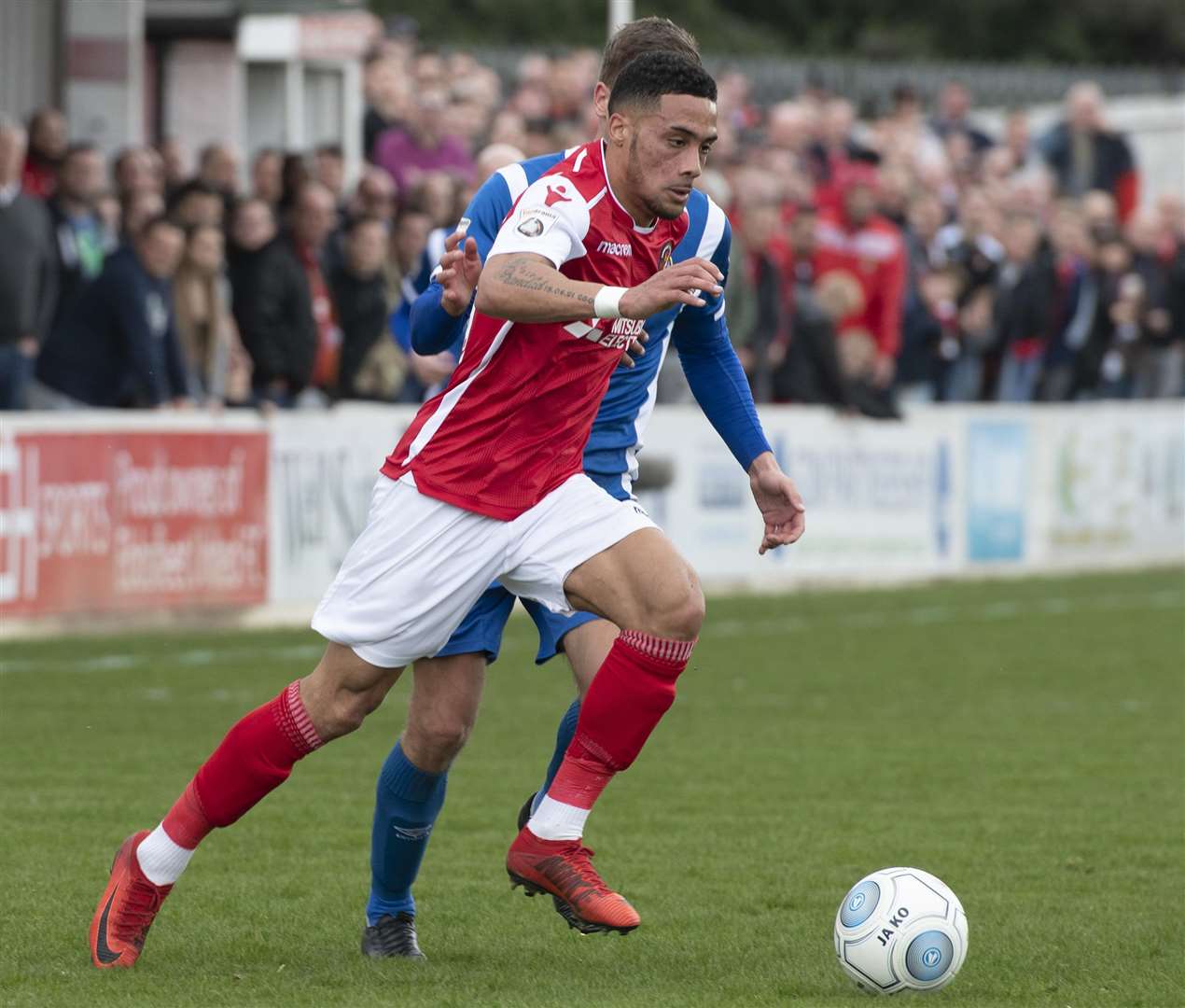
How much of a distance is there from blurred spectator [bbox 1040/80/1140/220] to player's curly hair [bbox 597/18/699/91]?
19334mm

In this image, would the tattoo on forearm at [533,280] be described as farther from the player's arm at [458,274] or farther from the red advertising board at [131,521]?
the red advertising board at [131,521]

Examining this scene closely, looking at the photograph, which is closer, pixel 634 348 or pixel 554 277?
pixel 554 277

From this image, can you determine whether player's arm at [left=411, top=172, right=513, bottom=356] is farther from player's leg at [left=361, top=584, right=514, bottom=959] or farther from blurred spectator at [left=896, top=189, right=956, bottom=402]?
blurred spectator at [left=896, top=189, right=956, bottom=402]

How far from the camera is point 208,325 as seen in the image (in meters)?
14.2

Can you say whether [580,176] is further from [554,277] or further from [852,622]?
[852,622]

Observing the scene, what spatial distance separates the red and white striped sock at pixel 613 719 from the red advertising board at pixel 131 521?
748 centimetres

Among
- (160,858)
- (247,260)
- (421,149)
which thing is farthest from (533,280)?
(421,149)

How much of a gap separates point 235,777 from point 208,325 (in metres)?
8.82

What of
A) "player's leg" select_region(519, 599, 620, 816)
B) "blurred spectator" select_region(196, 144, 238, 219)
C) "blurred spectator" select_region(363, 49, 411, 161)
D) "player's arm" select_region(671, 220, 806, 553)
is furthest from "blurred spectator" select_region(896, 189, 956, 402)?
"player's arm" select_region(671, 220, 806, 553)

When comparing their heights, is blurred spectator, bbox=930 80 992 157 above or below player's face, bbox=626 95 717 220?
above

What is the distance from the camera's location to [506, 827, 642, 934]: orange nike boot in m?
5.41

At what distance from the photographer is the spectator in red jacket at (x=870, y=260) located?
704 inches

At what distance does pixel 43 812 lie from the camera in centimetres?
805

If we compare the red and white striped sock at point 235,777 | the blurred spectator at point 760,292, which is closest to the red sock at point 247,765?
the red and white striped sock at point 235,777
